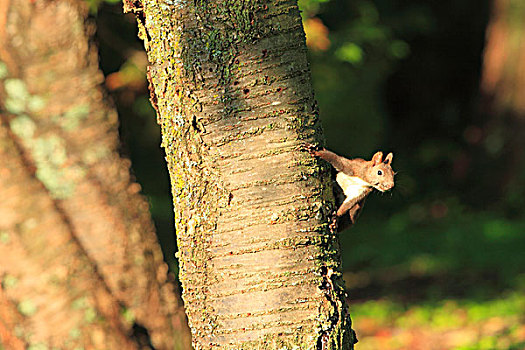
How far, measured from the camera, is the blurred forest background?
669 centimetres

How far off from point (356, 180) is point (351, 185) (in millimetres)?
32

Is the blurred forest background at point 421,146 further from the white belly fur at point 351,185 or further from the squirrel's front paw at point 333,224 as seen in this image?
the squirrel's front paw at point 333,224

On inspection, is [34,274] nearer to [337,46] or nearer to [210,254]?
[210,254]

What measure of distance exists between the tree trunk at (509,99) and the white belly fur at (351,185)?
950 centimetres

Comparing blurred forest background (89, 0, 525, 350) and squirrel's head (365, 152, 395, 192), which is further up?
blurred forest background (89, 0, 525, 350)

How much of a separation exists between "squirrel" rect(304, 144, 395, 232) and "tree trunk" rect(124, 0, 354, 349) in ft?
0.68

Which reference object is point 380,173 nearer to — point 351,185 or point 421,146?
point 351,185

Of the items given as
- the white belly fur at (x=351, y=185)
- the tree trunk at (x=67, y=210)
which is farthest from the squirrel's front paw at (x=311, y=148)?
the tree trunk at (x=67, y=210)

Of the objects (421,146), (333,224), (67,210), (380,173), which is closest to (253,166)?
(333,224)

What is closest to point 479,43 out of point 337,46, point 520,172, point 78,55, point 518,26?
point 518,26

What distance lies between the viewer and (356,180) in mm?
2910

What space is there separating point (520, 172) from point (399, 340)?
6.56m

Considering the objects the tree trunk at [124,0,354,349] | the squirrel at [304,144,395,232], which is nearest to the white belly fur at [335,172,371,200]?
Result: the squirrel at [304,144,395,232]

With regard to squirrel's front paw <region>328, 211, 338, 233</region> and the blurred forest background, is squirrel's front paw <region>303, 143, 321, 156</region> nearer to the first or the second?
squirrel's front paw <region>328, 211, 338, 233</region>
